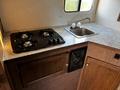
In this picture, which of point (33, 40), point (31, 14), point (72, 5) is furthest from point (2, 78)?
point (72, 5)

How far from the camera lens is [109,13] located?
179 cm

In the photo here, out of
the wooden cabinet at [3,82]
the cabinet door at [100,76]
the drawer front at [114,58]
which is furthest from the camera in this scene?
the cabinet door at [100,76]

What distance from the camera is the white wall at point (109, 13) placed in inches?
66.7

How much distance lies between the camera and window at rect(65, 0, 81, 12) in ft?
5.67

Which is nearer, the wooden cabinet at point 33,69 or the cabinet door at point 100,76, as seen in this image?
the wooden cabinet at point 33,69

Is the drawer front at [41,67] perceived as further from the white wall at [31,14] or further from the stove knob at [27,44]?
the white wall at [31,14]

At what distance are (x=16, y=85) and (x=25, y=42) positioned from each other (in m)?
0.46

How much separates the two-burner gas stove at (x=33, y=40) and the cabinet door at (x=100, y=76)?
537 millimetres

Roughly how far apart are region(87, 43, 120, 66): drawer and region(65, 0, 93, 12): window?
2.27 ft

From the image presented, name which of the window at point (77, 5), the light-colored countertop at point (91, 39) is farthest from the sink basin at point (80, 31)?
the window at point (77, 5)

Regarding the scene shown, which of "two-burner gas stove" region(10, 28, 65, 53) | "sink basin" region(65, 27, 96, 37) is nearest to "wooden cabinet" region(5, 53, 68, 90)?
"two-burner gas stove" region(10, 28, 65, 53)

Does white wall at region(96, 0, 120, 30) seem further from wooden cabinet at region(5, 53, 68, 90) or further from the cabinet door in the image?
wooden cabinet at region(5, 53, 68, 90)

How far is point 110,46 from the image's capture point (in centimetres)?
131

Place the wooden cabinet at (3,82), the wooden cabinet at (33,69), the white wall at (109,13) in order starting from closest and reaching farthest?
1. the wooden cabinet at (3,82)
2. the wooden cabinet at (33,69)
3. the white wall at (109,13)
